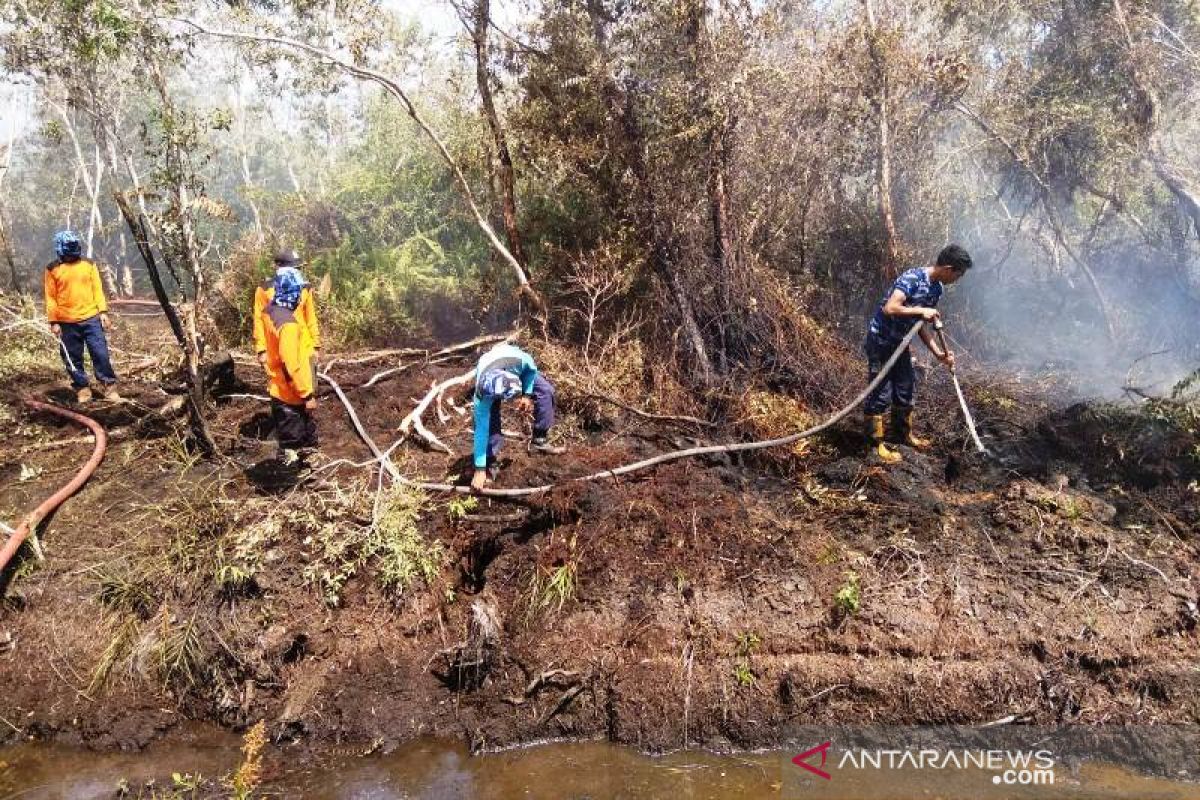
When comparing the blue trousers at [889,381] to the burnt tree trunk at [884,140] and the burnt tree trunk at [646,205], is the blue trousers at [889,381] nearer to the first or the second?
the burnt tree trunk at [646,205]

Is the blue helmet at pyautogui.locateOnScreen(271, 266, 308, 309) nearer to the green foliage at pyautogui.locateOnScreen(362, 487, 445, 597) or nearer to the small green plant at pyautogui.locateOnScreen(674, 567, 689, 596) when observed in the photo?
the green foliage at pyautogui.locateOnScreen(362, 487, 445, 597)

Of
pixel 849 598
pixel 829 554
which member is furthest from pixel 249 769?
pixel 829 554

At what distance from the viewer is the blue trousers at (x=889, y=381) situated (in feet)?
19.0

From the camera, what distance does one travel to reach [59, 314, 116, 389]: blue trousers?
268 inches

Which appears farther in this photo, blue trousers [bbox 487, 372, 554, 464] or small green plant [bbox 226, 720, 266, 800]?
blue trousers [bbox 487, 372, 554, 464]

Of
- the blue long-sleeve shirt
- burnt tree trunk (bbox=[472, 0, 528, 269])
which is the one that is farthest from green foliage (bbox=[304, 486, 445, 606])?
burnt tree trunk (bbox=[472, 0, 528, 269])

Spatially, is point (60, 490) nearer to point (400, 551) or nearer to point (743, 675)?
point (400, 551)

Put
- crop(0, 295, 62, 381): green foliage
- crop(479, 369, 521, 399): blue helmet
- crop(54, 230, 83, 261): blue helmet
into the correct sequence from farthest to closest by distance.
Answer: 1. crop(0, 295, 62, 381): green foliage
2. crop(54, 230, 83, 261): blue helmet
3. crop(479, 369, 521, 399): blue helmet

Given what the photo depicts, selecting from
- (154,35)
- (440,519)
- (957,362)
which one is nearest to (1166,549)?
(957,362)

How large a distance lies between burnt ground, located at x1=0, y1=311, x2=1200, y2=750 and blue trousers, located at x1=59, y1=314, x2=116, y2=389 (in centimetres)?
148

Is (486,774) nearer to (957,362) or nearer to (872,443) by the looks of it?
(872,443)

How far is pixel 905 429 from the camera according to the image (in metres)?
6.05

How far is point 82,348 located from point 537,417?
481 centimetres

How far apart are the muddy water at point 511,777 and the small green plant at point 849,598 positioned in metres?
0.95
